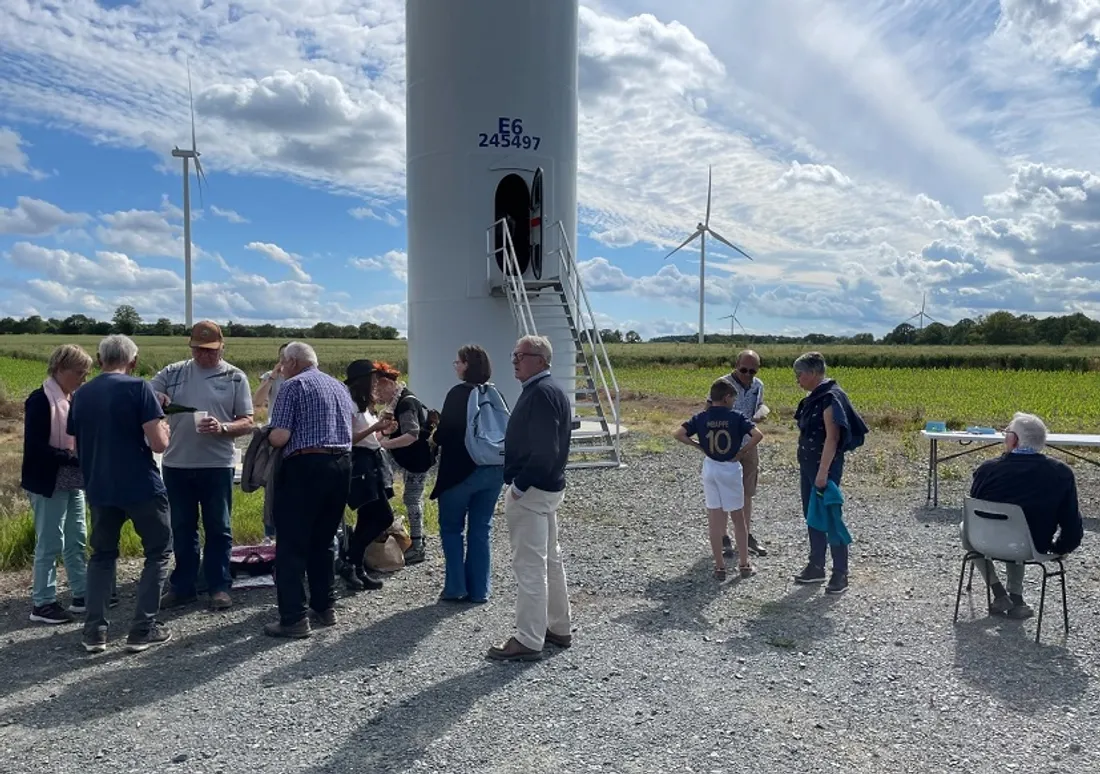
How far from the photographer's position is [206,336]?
6.32 meters

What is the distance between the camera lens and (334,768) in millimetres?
4090

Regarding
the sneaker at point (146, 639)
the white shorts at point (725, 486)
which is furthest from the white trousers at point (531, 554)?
the sneaker at point (146, 639)

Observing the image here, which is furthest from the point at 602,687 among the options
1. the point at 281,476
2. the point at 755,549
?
the point at 755,549

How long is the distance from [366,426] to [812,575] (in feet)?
12.3

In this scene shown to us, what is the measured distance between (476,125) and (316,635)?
9014 millimetres

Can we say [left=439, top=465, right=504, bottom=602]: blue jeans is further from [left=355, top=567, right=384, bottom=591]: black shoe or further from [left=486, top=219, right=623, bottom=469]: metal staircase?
[left=486, top=219, right=623, bottom=469]: metal staircase

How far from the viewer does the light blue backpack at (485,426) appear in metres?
6.27

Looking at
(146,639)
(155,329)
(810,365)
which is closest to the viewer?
(146,639)

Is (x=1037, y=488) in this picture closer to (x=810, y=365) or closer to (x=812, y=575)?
(x=810, y=365)

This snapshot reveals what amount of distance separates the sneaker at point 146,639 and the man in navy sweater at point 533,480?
218 cm

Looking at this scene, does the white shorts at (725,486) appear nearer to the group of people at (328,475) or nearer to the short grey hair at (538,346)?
the group of people at (328,475)

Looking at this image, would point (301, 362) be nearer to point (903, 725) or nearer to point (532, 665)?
point (532, 665)

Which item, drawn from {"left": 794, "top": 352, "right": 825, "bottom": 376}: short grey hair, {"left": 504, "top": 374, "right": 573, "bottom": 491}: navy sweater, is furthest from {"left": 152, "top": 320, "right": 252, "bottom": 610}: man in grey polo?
{"left": 794, "top": 352, "right": 825, "bottom": 376}: short grey hair

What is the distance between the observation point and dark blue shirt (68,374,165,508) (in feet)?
17.8
